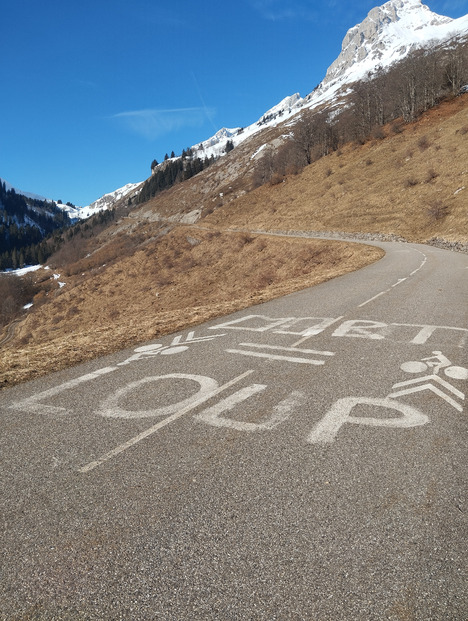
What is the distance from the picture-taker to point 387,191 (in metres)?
48.2

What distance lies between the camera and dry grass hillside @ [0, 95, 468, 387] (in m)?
16.2

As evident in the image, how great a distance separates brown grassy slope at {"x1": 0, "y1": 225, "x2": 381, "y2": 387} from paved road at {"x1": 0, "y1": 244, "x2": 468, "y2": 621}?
475 centimetres

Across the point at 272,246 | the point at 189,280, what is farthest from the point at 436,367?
the point at 189,280

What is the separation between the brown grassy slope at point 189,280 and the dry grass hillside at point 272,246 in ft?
0.45

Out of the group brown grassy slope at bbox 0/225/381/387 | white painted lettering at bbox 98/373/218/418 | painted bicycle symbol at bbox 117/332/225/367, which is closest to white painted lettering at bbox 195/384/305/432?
white painted lettering at bbox 98/373/218/418

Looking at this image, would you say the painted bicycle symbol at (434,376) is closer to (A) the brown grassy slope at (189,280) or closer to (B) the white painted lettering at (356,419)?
(B) the white painted lettering at (356,419)

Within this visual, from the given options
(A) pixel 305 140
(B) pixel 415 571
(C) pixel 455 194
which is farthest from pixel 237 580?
(A) pixel 305 140

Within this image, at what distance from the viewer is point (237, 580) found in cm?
249

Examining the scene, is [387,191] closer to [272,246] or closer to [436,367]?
[272,246]

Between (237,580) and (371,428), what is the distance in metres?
2.62

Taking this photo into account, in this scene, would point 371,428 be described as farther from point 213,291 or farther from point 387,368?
point 213,291

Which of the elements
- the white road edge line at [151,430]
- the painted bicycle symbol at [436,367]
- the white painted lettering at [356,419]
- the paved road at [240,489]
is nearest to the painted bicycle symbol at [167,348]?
the paved road at [240,489]

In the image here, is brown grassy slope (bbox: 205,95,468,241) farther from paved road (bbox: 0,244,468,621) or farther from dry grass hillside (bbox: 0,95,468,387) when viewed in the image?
paved road (bbox: 0,244,468,621)

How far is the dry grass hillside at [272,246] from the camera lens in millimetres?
16203
